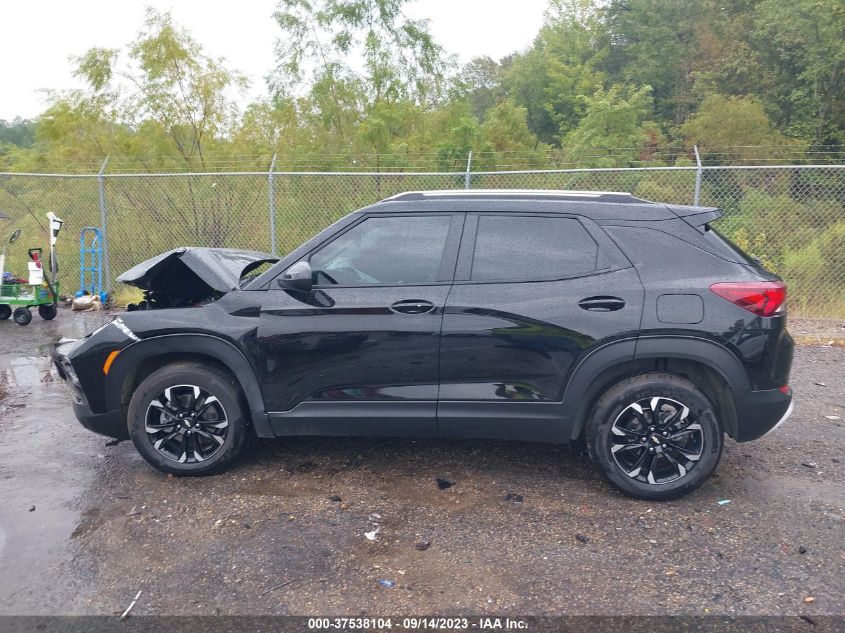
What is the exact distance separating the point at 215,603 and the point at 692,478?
8.71 ft

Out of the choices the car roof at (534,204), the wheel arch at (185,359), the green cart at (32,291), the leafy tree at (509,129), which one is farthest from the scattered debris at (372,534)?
the leafy tree at (509,129)

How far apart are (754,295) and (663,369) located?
2.11ft

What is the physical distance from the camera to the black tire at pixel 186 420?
423 cm

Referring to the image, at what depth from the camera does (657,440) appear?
3869 millimetres

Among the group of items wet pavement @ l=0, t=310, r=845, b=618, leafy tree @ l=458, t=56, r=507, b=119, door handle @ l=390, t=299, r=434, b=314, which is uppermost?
leafy tree @ l=458, t=56, r=507, b=119

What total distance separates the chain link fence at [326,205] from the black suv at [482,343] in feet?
17.1

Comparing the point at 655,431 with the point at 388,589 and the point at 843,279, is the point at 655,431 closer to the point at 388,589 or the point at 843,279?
the point at 388,589

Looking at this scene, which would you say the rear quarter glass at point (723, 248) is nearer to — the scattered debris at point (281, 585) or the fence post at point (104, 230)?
the scattered debris at point (281, 585)

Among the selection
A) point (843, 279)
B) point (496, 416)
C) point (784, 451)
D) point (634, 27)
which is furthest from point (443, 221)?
point (634, 27)

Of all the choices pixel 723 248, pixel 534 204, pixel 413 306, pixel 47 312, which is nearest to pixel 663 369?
pixel 723 248

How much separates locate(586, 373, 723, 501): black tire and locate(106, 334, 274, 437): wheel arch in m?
2.05

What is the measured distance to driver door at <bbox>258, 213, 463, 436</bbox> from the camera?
4008mm

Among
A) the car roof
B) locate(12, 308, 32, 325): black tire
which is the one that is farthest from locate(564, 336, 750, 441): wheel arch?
locate(12, 308, 32, 325): black tire

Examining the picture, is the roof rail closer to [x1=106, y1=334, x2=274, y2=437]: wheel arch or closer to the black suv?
the black suv
